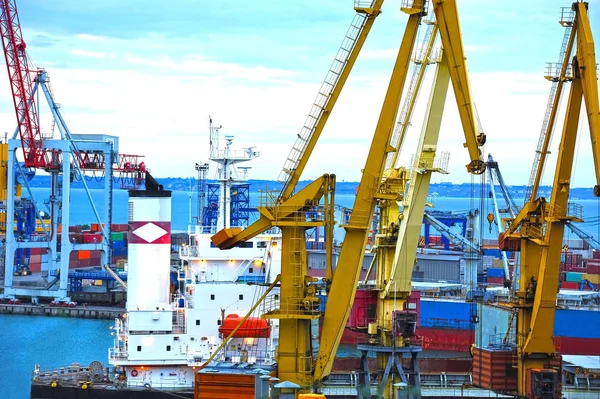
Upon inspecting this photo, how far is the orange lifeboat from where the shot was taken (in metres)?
34.2

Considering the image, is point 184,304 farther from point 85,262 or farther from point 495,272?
point 85,262

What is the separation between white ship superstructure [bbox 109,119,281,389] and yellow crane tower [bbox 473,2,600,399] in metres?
7.33

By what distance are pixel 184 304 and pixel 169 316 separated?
1.24 m

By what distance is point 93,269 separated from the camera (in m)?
80.5

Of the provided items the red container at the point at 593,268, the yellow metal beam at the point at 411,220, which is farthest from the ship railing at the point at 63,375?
the red container at the point at 593,268

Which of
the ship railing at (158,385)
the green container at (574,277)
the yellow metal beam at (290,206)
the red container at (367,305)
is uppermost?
the yellow metal beam at (290,206)

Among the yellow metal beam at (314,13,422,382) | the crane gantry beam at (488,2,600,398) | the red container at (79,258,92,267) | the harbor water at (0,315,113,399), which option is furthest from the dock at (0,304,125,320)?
the yellow metal beam at (314,13,422,382)

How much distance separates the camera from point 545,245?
104ft

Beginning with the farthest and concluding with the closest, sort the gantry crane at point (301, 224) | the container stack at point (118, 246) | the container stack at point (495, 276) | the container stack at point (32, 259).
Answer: the container stack at point (32, 259) → the container stack at point (118, 246) → the container stack at point (495, 276) → the gantry crane at point (301, 224)

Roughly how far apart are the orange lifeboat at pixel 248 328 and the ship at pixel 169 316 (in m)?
0.03

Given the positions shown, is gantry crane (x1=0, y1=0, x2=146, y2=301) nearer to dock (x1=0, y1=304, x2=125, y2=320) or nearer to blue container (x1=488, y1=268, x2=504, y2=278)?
dock (x1=0, y1=304, x2=125, y2=320)

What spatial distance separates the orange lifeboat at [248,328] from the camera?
34.2 meters

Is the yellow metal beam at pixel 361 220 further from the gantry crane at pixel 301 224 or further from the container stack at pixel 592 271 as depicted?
the container stack at pixel 592 271

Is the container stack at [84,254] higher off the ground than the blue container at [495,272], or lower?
higher
